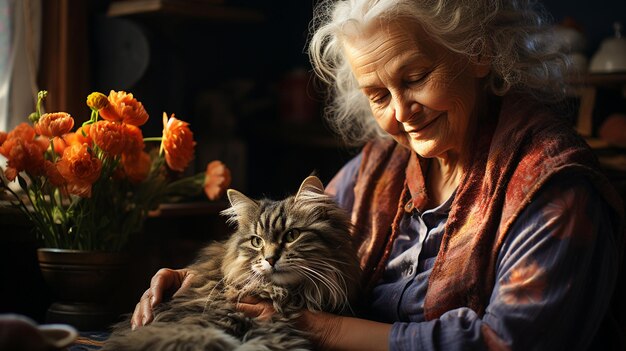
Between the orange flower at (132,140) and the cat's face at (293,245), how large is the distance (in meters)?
0.28

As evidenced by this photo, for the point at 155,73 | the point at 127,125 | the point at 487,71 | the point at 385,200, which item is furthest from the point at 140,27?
the point at 487,71

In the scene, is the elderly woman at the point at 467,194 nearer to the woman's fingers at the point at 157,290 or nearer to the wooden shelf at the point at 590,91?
the woman's fingers at the point at 157,290

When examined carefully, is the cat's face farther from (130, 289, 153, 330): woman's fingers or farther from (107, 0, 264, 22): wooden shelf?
(107, 0, 264, 22): wooden shelf

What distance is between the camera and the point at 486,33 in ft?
6.05

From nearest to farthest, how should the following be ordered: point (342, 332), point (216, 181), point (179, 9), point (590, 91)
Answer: point (342, 332)
point (216, 181)
point (590, 91)
point (179, 9)

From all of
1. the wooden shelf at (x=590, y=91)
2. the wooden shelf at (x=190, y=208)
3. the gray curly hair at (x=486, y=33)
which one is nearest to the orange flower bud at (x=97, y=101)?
the gray curly hair at (x=486, y=33)

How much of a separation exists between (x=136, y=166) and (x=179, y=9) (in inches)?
40.2

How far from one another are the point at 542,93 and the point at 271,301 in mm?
943

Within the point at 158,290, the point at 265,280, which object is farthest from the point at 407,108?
the point at 158,290

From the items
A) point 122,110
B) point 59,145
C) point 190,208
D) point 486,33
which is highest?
point 486,33

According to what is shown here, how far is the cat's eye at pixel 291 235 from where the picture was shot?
1731 millimetres

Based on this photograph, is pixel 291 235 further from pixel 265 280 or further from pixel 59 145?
pixel 59 145

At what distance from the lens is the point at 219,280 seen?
1751mm

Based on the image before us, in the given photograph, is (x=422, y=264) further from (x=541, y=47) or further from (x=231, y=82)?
(x=231, y=82)
